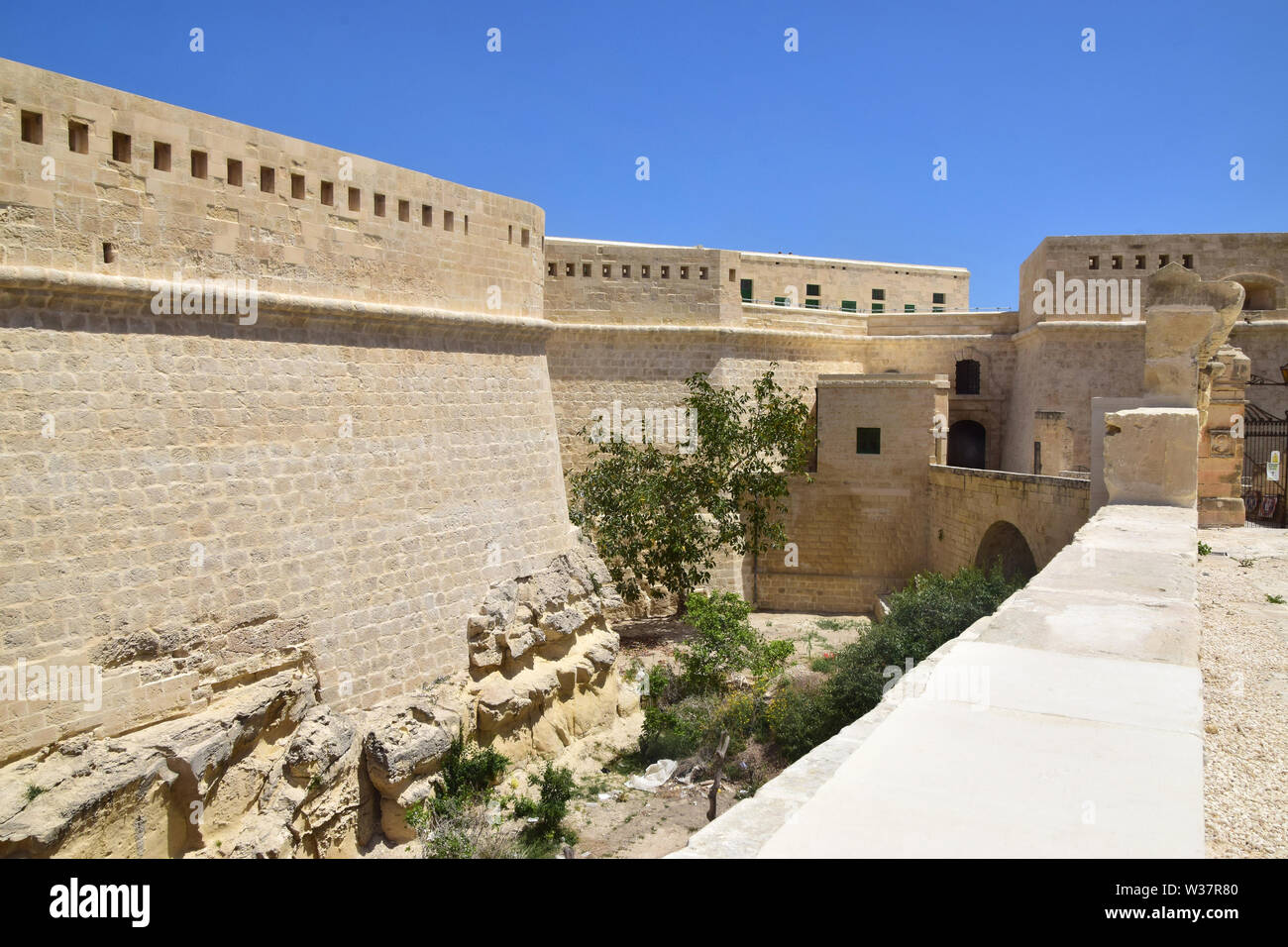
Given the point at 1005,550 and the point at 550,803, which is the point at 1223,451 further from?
the point at 550,803

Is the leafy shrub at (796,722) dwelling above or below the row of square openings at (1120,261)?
below

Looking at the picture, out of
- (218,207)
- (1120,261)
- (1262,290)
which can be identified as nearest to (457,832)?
(218,207)

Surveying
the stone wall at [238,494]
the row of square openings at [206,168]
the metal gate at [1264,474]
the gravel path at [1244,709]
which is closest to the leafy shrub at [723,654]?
the stone wall at [238,494]

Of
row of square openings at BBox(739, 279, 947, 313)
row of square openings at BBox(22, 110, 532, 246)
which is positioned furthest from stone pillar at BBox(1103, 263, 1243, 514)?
row of square openings at BBox(739, 279, 947, 313)

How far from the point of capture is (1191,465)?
6891mm

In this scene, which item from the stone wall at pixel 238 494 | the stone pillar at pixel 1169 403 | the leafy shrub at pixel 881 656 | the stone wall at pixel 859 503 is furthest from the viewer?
the stone wall at pixel 859 503

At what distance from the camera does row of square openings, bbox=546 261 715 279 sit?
46.7 ft

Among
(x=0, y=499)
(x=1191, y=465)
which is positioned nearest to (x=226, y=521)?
(x=0, y=499)

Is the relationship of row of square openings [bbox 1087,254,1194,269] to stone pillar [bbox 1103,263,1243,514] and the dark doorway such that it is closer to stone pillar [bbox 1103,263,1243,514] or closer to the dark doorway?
the dark doorway

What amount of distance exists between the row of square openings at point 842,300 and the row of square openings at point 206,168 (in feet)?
42.2

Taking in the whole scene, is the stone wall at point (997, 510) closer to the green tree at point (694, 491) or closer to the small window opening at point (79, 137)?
the green tree at point (694, 491)

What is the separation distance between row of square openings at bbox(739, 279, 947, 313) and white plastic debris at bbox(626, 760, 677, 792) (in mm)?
14408

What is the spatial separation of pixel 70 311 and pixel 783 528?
11702 mm

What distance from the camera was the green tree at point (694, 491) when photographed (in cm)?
1302
